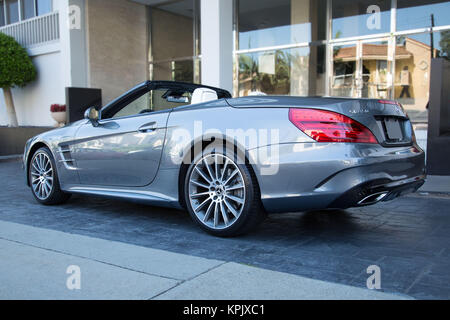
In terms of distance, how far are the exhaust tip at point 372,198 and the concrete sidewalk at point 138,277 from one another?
37.3 inches

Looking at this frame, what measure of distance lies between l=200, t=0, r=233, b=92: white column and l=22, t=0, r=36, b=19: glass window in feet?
29.3

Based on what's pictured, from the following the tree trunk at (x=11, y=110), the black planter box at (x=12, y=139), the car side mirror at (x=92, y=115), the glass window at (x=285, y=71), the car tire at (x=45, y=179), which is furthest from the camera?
the tree trunk at (x=11, y=110)

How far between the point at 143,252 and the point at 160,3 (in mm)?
15350

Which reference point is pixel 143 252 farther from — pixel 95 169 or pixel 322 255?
pixel 95 169

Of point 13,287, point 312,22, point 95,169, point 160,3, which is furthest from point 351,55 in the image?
point 13,287

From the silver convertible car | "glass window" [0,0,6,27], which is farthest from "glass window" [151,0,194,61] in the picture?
the silver convertible car

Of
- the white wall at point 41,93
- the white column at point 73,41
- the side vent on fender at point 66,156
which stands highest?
the white column at point 73,41

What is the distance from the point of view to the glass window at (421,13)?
1130cm

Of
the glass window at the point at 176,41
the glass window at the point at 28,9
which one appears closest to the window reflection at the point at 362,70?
the glass window at the point at 176,41

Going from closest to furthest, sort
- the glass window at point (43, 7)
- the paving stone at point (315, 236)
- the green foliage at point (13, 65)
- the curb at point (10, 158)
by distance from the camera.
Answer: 1. the paving stone at point (315, 236)
2. the curb at point (10, 158)
3. the green foliage at point (13, 65)
4. the glass window at point (43, 7)

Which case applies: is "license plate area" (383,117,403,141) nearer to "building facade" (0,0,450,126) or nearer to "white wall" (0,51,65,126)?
"building facade" (0,0,450,126)

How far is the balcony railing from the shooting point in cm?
1559

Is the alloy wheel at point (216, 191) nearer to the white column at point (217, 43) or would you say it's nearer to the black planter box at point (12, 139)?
the white column at point (217, 43)

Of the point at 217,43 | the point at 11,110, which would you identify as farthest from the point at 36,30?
the point at 217,43
